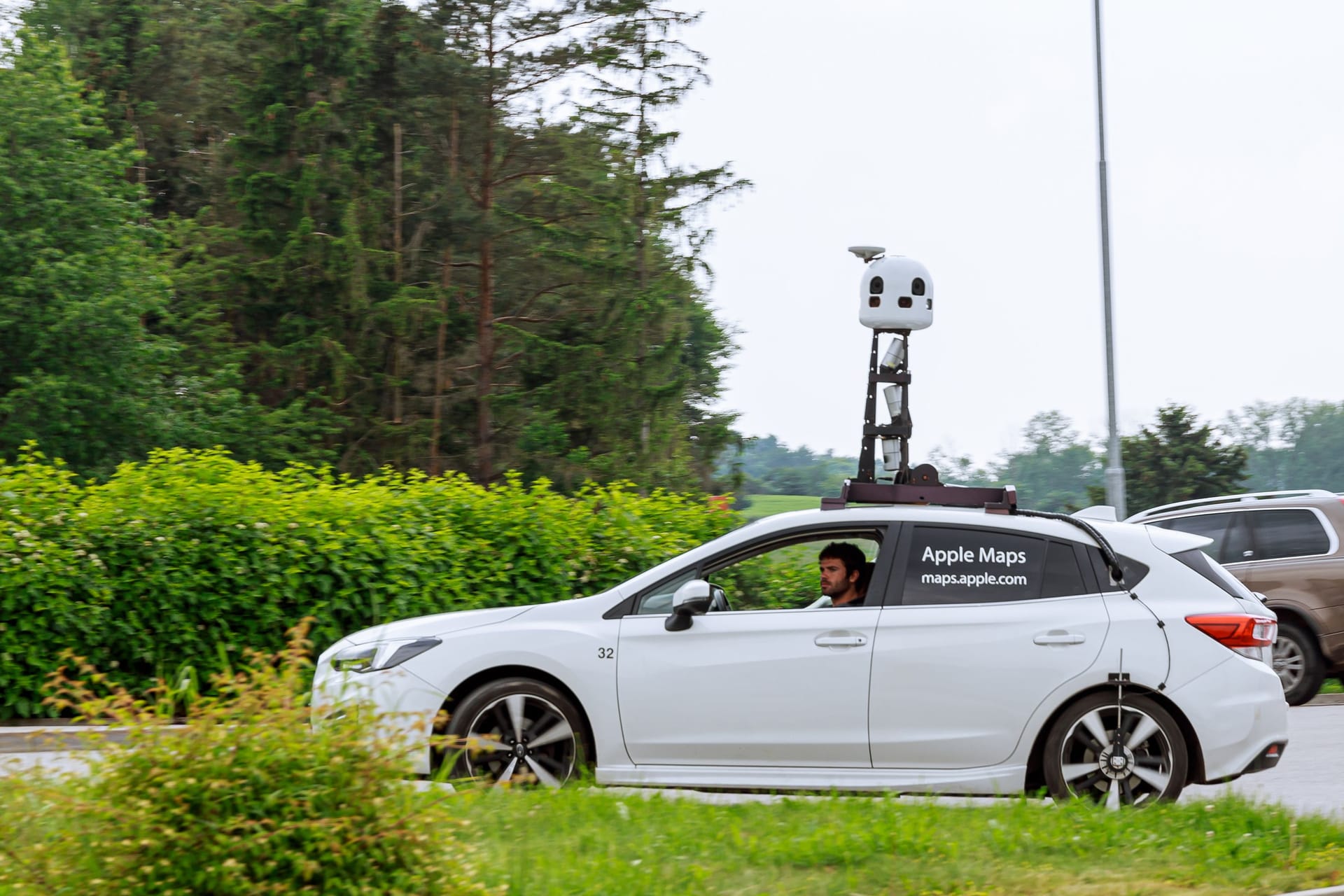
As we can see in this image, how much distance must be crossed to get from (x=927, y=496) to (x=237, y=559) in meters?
5.79

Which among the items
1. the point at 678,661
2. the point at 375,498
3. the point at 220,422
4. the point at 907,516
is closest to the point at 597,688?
the point at 678,661

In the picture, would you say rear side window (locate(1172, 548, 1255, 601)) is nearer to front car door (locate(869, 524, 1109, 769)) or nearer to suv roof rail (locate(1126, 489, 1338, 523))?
front car door (locate(869, 524, 1109, 769))

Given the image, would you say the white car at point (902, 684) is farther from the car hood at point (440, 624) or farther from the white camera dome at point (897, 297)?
the white camera dome at point (897, 297)

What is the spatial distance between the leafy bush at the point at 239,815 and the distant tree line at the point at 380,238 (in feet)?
82.9

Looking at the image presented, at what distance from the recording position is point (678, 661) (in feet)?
24.0

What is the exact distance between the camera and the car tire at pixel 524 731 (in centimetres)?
726

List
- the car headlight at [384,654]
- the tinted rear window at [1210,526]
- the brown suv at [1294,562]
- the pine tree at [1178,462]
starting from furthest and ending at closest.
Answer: the pine tree at [1178,462]
the tinted rear window at [1210,526]
the brown suv at [1294,562]
the car headlight at [384,654]

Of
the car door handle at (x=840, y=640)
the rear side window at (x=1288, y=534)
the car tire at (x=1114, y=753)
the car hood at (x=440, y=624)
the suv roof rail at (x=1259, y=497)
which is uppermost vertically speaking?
the suv roof rail at (x=1259, y=497)

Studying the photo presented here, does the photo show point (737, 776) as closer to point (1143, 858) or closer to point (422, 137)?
point (1143, 858)

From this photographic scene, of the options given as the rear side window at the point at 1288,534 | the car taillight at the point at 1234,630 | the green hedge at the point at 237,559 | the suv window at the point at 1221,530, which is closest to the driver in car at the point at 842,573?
the car taillight at the point at 1234,630

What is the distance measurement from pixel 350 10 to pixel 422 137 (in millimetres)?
3165

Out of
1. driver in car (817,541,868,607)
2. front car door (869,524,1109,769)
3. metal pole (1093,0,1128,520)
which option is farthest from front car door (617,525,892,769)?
metal pole (1093,0,1128,520)

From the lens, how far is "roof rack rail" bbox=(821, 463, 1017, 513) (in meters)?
7.73

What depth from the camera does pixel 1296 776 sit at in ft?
29.6
